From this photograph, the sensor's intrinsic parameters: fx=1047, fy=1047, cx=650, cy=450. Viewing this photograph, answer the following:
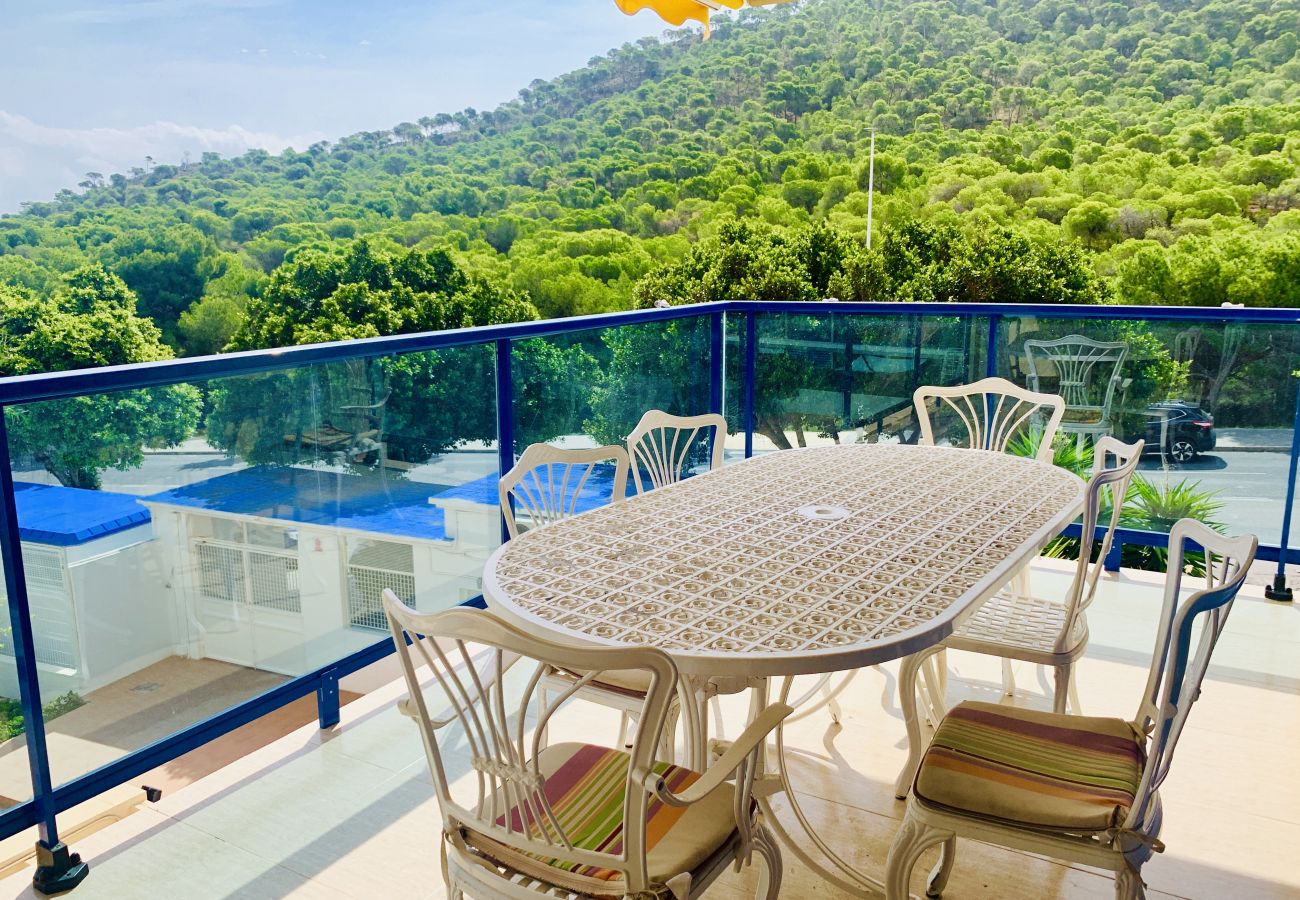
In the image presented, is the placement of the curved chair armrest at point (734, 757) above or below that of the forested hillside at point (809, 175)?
below

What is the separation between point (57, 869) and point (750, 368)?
11.9ft

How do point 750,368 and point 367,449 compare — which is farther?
point 750,368

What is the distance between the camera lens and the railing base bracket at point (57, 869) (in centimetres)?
221

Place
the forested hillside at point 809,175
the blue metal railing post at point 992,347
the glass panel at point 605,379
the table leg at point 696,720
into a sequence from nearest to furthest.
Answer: the table leg at point 696,720 < the glass panel at point 605,379 < the blue metal railing post at point 992,347 < the forested hillside at point 809,175

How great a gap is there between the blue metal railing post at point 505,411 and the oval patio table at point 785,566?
1001 millimetres

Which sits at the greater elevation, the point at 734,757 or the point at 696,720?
the point at 734,757

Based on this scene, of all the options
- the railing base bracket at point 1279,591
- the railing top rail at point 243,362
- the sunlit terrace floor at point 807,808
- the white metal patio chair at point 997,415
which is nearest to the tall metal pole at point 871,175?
the white metal patio chair at point 997,415

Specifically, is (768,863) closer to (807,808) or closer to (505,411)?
(807,808)

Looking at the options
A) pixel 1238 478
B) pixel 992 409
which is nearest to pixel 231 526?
pixel 992 409

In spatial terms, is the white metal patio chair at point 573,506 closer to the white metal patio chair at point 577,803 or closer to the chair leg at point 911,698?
the white metal patio chair at point 577,803

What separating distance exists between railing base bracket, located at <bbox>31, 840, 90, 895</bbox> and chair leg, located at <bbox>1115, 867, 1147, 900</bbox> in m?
2.06

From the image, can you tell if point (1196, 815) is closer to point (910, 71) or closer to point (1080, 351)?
point (1080, 351)

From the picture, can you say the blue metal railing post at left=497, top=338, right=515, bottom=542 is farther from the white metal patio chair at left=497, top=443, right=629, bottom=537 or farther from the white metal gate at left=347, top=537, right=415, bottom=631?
the white metal patio chair at left=497, top=443, right=629, bottom=537

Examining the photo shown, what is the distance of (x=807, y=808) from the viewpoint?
8.44 ft
